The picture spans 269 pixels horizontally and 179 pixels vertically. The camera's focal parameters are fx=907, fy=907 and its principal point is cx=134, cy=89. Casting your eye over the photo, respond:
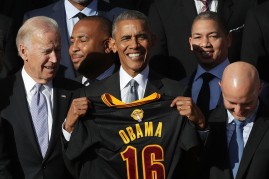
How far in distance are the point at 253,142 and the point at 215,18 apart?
1.56 metres

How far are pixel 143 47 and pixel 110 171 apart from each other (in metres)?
1.02

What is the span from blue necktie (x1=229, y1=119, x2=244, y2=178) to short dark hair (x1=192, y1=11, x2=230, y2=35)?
1.38m

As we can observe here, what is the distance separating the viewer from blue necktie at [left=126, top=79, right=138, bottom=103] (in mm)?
6868

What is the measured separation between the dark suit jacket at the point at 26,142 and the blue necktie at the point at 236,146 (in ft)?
4.26

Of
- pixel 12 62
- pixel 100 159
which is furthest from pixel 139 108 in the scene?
pixel 12 62

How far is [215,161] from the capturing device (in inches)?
259

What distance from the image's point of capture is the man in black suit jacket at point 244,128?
6.46m

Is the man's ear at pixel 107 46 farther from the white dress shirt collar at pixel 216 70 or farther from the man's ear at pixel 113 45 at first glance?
the white dress shirt collar at pixel 216 70

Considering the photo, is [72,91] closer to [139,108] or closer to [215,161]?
[139,108]

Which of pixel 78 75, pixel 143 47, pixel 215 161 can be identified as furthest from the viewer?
pixel 78 75

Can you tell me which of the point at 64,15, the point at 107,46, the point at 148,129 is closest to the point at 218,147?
the point at 148,129

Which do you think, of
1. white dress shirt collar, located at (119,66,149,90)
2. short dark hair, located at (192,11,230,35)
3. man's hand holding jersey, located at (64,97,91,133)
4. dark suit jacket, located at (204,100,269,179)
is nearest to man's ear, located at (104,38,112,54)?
short dark hair, located at (192,11,230,35)

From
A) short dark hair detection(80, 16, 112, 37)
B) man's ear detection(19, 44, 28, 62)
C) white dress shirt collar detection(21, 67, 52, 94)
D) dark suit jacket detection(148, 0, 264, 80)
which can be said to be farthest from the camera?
dark suit jacket detection(148, 0, 264, 80)

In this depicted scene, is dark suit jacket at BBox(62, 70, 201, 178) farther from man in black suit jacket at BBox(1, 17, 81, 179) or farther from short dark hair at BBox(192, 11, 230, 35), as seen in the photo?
short dark hair at BBox(192, 11, 230, 35)
